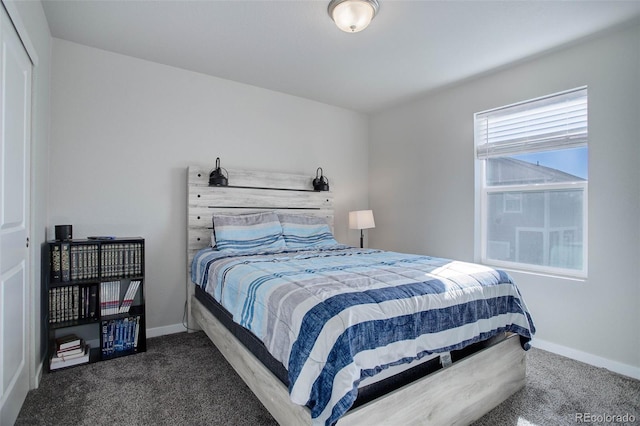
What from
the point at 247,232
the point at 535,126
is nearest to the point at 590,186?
the point at 535,126

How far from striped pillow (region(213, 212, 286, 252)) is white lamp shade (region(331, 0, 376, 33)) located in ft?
6.10

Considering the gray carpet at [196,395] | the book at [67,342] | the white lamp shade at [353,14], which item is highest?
the white lamp shade at [353,14]

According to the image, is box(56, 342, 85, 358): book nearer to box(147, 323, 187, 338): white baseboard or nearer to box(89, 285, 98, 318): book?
box(89, 285, 98, 318): book

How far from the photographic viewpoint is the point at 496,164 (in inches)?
131

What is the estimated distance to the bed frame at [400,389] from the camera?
144 centimetres

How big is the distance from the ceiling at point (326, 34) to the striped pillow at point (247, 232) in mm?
1472

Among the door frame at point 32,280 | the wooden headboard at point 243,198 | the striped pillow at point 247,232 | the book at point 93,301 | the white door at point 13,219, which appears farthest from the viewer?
the wooden headboard at point 243,198

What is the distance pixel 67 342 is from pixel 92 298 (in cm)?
35

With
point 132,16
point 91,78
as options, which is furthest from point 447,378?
point 91,78

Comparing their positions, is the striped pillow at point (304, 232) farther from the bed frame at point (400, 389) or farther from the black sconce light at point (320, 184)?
the bed frame at point (400, 389)

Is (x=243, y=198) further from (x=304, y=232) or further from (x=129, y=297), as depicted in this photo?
(x=129, y=297)

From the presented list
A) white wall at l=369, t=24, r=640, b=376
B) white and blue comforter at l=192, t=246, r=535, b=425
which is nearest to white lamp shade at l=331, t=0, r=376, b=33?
white and blue comforter at l=192, t=246, r=535, b=425

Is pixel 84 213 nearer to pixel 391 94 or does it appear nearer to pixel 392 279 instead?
→ pixel 392 279

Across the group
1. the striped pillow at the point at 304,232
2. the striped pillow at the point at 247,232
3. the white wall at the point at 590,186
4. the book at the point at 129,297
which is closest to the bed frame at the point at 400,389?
the striped pillow at the point at 247,232
